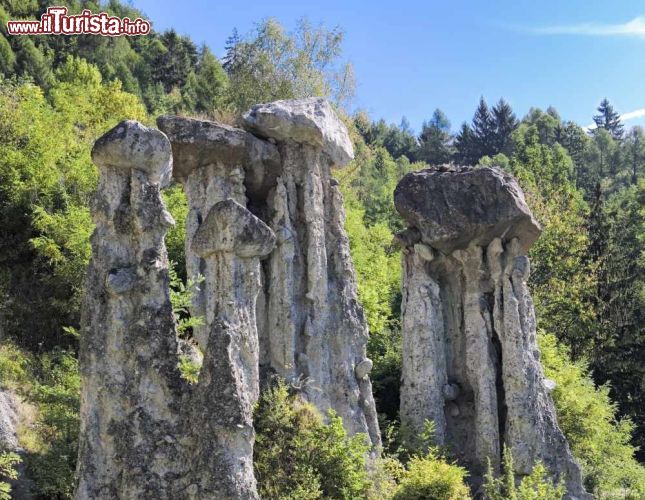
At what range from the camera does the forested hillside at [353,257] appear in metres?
12.2

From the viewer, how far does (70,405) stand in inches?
495

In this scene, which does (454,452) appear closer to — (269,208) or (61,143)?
(269,208)

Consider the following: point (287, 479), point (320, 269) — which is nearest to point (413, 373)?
point (320, 269)

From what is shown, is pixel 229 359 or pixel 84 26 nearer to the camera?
pixel 229 359

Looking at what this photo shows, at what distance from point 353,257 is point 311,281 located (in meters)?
9.79

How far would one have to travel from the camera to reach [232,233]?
26.5 feet

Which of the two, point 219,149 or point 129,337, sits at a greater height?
point 219,149

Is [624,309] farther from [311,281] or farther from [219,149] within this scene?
[219,149]

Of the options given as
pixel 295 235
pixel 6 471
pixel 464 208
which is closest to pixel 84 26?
pixel 295 235

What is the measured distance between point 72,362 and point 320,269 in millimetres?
5201

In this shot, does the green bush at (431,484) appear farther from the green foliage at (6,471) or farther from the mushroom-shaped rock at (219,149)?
the mushroom-shaped rock at (219,149)

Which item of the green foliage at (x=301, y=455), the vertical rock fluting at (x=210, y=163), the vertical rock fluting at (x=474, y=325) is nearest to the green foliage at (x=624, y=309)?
the vertical rock fluting at (x=474, y=325)

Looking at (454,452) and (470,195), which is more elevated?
(470,195)

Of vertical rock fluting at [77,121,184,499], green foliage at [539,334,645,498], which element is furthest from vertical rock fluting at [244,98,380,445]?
green foliage at [539,334,645,498]
